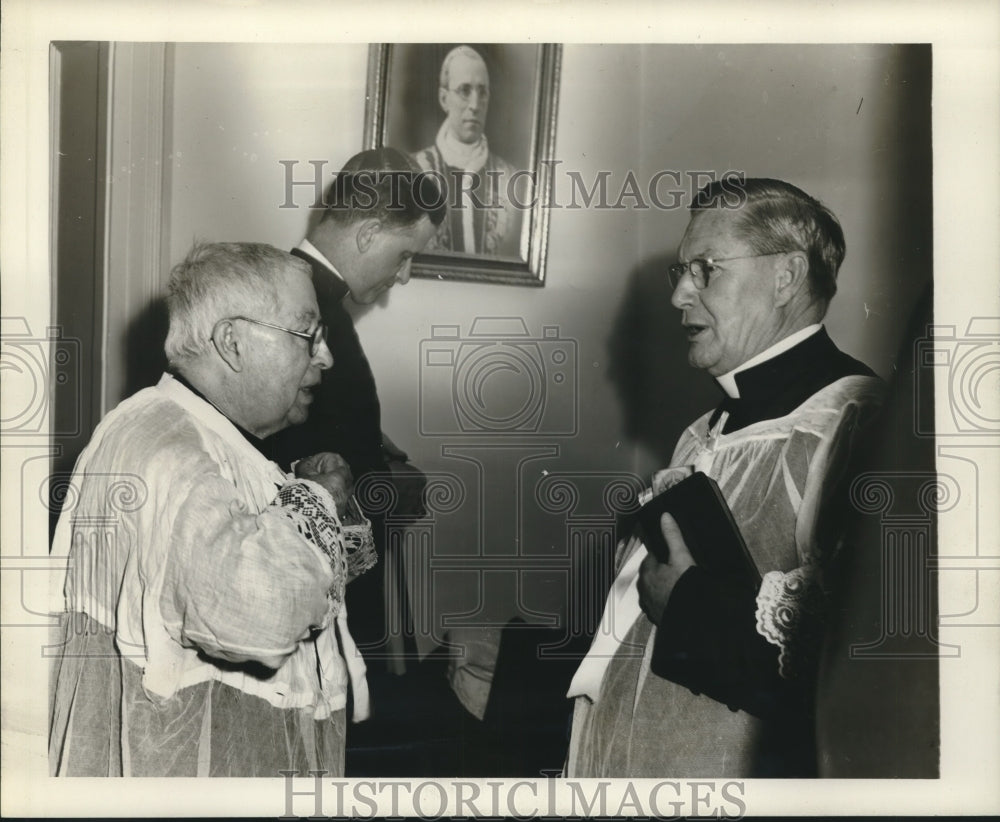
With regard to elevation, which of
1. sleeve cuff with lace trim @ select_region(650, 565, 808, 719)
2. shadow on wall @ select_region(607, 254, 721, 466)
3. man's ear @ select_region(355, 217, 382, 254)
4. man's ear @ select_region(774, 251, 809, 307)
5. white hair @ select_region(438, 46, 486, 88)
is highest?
white hair @ select_region(438, 46, 486, 88)

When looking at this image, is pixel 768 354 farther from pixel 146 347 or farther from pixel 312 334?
pixel 146 347

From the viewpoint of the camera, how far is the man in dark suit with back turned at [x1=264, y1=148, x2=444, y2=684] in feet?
9.68

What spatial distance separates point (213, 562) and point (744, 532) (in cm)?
154

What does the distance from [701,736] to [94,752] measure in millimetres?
1811

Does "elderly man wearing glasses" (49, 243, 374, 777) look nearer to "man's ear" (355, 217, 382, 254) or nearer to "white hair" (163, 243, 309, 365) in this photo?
"white hair" (163, 243, 309, 365)

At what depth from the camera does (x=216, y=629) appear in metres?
2.77

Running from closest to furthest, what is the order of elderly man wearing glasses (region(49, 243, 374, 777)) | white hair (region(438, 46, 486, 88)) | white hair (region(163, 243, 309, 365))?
elderly man wearing glasses (region(49, 243, 374, 777))
white hair (region(163, 243, 309, 365))
white hair (region(438, 46, 486, 88))

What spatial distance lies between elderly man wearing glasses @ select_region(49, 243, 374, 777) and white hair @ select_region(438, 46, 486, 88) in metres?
0.72

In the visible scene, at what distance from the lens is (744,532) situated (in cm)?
289

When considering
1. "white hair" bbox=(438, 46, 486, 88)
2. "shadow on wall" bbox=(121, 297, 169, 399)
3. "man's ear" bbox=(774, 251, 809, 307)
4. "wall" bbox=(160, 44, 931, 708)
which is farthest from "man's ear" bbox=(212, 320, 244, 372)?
"man's ear" bbox=(774, 251, 809, 307)

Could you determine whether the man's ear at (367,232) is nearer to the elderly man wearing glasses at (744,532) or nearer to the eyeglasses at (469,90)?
the eyeglasses at (469,90)

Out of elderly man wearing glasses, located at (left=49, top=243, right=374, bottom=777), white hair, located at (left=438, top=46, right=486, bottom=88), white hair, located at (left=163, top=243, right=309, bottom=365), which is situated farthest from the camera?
white hair, located at (left=438, top=46, right=486, bottom=88)

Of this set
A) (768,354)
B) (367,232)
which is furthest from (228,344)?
(768,354)

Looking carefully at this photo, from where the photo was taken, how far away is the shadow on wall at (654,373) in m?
2.99
